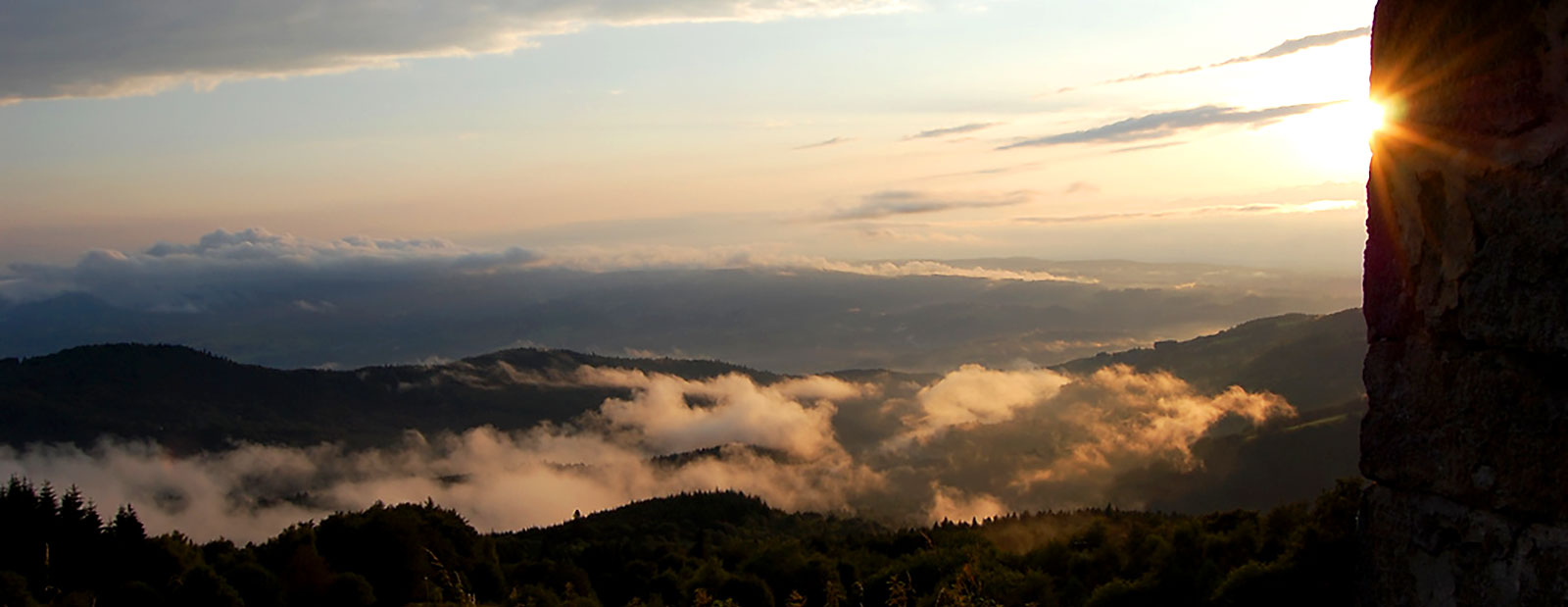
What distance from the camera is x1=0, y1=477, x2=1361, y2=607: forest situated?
37.7 ft

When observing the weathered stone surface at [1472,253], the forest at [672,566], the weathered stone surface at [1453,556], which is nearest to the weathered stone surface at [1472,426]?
the weathered stone surface at [1472,253]

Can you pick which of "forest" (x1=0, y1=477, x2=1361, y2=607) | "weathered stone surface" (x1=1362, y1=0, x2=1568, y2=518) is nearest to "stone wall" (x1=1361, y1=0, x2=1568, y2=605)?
"weathered stone surface" (x1=1362, y1=0, x2=1568, y2=518)

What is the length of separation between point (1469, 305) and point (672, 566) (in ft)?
138

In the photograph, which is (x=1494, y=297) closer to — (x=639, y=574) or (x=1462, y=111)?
(x=1462, y=111)

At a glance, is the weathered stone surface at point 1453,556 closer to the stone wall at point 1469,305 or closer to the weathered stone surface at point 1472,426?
the stone wall at point 1469,305

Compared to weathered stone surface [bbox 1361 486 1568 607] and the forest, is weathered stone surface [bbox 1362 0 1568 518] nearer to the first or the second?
weathered stone surface [bbox 1361 486 1568 607]

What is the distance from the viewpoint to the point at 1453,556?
8336 millimetres

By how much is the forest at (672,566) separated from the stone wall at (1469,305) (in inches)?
72.5

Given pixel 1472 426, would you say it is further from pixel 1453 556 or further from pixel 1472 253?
pixel 1472 253

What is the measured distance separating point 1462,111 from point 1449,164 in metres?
0.38

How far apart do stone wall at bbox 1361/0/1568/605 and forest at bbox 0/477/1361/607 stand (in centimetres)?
184

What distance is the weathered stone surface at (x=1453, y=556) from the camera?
7.52 meters

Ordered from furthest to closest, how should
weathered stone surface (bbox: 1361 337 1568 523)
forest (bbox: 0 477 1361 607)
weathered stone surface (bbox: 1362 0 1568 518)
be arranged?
1. forest (bbox: 0 477 1361 607)
2. weathered stone surface (bbox: 1361 337 1568 523)
3. weathered stone surface (bbox: 1362 0 1568 518)

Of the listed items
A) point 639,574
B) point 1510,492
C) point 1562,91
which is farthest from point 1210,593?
point 639,574
